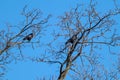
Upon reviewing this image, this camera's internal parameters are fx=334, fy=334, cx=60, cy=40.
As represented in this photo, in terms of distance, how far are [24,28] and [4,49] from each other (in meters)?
1.48

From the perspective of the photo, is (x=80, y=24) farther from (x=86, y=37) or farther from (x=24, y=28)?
(x=24, y=28)

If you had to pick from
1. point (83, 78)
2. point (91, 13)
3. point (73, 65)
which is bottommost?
point (83, 78)

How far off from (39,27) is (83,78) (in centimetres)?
303

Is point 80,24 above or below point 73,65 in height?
above

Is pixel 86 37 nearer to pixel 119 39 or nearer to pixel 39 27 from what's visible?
pixel 119 39

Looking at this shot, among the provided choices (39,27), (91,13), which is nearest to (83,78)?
(39,27)

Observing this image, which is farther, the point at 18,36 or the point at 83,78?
the point at 83,78

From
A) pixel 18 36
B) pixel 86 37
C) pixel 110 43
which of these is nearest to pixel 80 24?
pixel 86 37

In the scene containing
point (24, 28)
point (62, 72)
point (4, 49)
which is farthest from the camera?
point (24, 28)

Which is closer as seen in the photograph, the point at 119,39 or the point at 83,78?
the point at 119,39

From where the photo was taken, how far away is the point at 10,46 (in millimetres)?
13477

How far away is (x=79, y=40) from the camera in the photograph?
11.8m

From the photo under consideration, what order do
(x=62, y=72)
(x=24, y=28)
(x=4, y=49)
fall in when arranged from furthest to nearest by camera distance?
(x=24, y=28), (x=4, y=49), (x=62, y=72)

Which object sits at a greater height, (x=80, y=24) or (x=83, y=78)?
(x=80, y=24)
